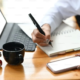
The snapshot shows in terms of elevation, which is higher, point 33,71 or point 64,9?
point 64,9

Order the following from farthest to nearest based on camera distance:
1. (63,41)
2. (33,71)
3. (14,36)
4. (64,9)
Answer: (64,9) → (14,36) → (63,41) → (33,71)

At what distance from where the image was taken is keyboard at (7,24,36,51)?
995 mm

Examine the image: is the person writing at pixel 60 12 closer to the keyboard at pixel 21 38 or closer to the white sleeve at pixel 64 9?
the white sleeve at pixel 64 9

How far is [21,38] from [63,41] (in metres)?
0.24

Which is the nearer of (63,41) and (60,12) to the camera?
(63,41)

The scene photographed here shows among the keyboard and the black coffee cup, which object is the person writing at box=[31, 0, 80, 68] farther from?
the black coffee cup

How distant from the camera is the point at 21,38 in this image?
108cm

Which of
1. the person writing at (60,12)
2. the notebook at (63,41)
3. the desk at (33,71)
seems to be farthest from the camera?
the person writing at (60,12)

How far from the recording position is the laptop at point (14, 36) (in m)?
1.01

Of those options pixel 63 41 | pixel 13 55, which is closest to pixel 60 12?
pixel 63 41

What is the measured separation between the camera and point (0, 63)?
2.64 feet

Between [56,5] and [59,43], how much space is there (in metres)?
0.42

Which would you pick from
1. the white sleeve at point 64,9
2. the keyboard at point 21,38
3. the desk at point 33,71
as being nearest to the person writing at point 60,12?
the white sleeve at point 64,9

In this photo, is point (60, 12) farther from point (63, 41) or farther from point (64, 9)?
point (63, 41)
